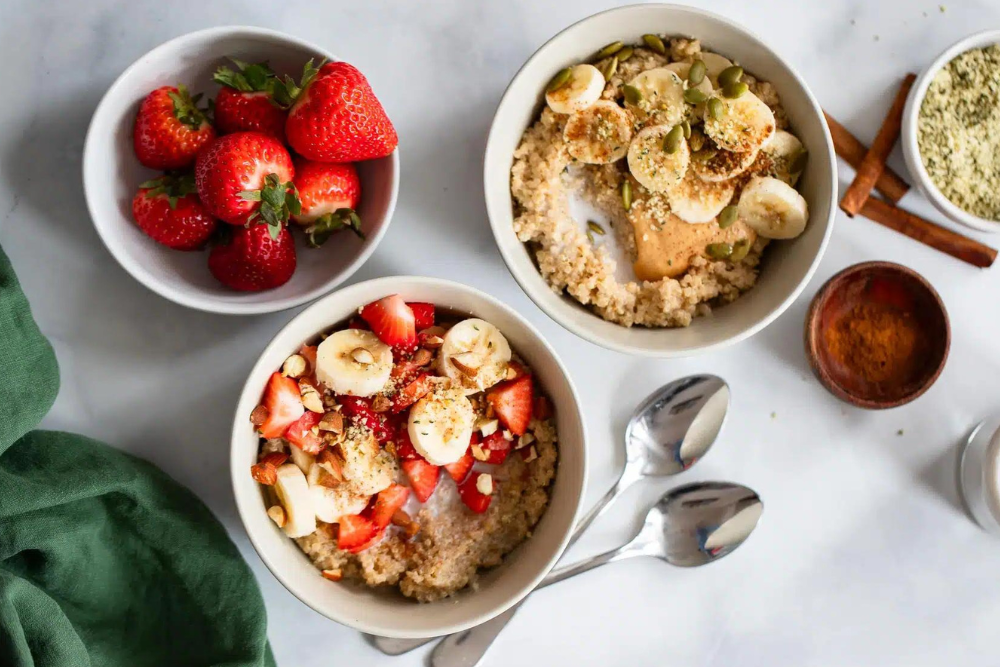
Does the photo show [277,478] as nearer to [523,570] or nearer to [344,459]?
[344,459]

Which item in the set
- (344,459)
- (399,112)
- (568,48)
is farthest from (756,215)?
(344,459)

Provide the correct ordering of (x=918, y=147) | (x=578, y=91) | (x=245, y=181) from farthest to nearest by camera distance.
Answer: (x=918, y=147) < (x=578, y=91) < (x=245, y=181)

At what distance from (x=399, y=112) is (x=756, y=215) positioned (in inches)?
24.3

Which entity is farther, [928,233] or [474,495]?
[928,233]

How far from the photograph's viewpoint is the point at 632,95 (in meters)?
1.33

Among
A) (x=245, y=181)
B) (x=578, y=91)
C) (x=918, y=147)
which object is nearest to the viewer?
(x=245, y=181)

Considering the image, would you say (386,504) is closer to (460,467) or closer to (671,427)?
(460,467)

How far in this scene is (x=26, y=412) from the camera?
1230mm

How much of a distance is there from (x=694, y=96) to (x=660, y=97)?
0.06m

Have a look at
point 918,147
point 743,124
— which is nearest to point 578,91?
point 743,124

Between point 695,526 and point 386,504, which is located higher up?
point 386,504

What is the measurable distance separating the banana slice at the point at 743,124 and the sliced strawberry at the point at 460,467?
641mm

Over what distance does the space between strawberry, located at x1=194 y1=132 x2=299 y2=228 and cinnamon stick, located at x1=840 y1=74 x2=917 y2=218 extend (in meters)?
0.93

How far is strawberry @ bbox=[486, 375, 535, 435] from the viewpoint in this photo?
132 centimetres
